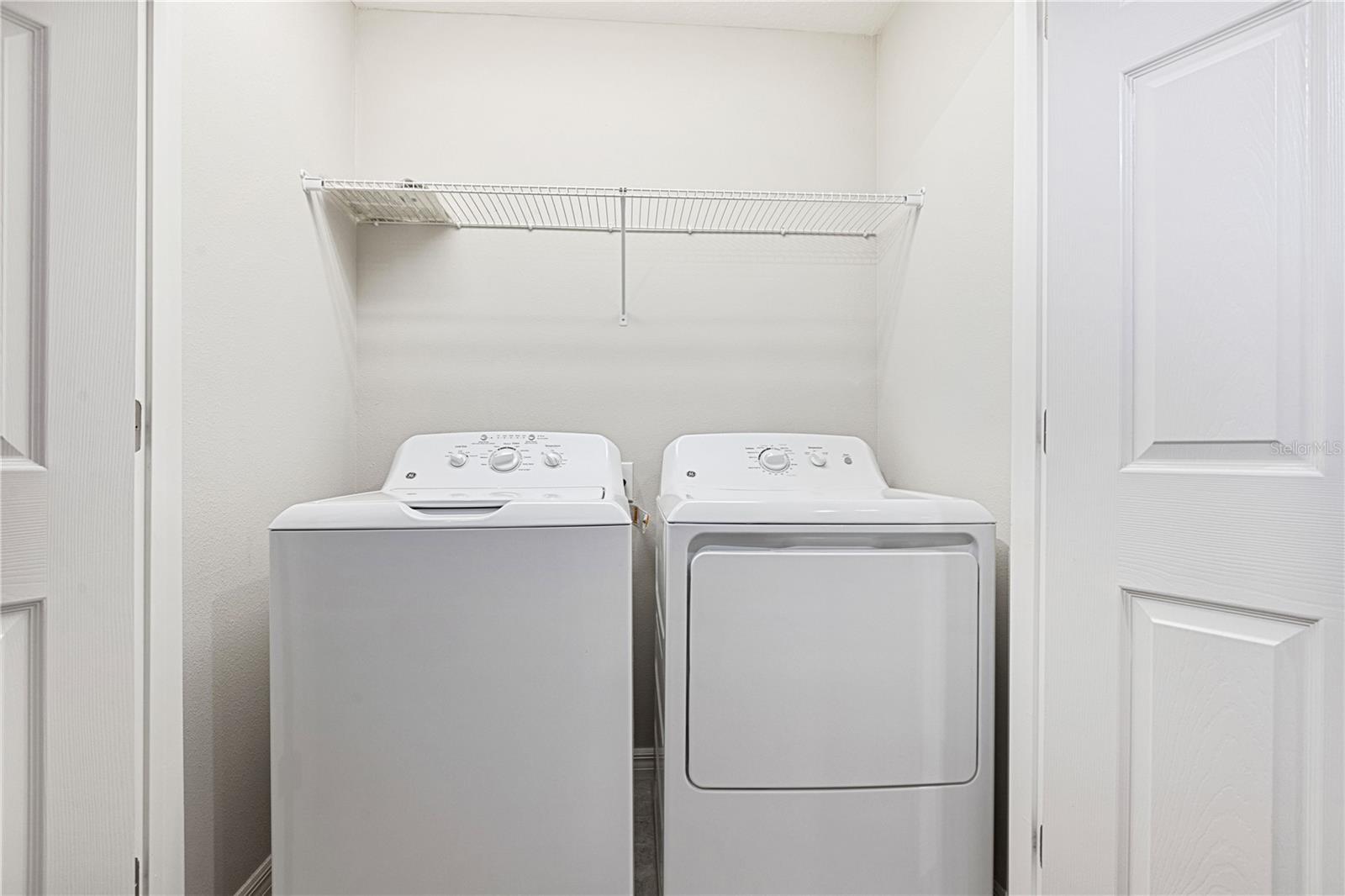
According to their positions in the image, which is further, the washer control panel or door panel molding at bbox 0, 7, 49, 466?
the washer control panel

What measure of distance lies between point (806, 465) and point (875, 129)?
1130mm

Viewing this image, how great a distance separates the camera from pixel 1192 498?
0.89 meters

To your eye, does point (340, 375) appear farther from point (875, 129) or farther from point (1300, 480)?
point (1300, 480)

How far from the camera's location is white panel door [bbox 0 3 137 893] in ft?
2.63

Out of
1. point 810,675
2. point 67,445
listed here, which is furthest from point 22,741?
point 810,675

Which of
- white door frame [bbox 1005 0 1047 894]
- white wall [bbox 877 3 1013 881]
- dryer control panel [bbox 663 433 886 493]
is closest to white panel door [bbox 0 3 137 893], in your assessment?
dryer control panel [bbox 663 433 886 493]

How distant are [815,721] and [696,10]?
197cm

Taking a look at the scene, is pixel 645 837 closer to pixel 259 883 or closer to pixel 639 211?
pixel 259 883

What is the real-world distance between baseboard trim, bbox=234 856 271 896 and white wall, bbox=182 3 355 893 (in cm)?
3

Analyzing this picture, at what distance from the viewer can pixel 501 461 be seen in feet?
5.61

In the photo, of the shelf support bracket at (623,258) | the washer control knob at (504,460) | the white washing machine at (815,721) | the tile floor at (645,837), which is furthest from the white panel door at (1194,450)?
the washer control knob at (504,460)

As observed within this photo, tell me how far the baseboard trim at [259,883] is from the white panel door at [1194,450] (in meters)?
1.55

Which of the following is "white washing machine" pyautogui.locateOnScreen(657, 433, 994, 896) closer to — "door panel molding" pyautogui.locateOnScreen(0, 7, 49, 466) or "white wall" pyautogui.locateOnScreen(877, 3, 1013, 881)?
"white wall" pyautogui.locateOnScreen(877, 3, 1013, 881)

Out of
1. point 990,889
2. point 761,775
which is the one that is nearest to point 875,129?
point 761,775
